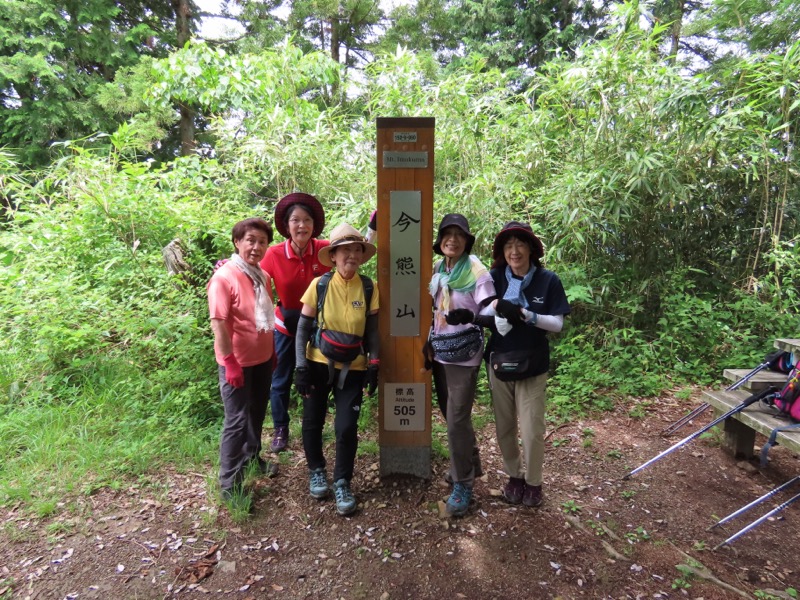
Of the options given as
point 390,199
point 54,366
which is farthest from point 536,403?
point 54,366

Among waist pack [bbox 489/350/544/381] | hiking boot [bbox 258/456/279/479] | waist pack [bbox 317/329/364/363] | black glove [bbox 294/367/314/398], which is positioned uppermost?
waist pack [bbox 317/329/364/363]

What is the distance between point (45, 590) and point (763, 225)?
7.14 metres

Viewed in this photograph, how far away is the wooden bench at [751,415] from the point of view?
108 inches

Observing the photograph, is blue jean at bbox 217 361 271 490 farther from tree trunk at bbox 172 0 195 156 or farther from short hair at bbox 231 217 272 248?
tree trunk at bbox 172 0 195 156

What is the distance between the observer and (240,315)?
2637 millimetres

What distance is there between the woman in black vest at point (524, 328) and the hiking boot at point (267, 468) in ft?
5.48

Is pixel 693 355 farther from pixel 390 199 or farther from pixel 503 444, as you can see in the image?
pixel 390 199

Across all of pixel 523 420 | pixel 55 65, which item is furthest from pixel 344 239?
pixel 55 65

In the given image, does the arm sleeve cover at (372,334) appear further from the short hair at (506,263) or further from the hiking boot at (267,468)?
the hiking boot at (267,468)

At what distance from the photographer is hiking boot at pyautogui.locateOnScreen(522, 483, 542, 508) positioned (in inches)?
110

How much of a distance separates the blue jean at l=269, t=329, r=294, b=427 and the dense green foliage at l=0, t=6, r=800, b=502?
621 mm

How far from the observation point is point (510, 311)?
2424 millimetres

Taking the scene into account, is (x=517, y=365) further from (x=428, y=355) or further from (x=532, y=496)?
(x=532, y=496)

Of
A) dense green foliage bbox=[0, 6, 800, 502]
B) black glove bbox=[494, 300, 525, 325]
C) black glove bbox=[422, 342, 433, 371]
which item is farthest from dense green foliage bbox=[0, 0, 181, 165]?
black glove bbox=[494, 300, 525, 325]
